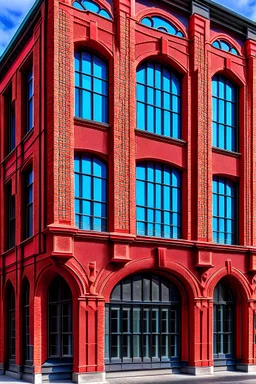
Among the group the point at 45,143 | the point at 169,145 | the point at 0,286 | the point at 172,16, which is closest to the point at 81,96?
the point at 45,143

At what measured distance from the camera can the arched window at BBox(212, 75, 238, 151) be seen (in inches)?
1049

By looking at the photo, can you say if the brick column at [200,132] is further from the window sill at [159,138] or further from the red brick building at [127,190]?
the window sill at [159,138]

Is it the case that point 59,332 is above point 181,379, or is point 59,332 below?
above

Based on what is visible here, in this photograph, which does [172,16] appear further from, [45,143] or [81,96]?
[45,143]

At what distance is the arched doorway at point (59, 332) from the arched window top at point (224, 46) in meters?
A: 13.1

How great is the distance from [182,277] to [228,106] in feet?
28.5

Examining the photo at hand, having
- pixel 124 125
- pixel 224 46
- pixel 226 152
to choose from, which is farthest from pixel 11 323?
pixel 224 46

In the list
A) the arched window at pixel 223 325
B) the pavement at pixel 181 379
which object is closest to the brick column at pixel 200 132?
the arched window at pixel 223 325

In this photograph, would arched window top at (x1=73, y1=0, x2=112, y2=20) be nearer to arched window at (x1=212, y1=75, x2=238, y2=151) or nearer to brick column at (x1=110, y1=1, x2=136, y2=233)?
brick column at (x1=110, y1=1, x2=136, y2=233)

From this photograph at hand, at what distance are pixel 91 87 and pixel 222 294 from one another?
10968 millimetres

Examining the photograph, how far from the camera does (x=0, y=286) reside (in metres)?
27.0

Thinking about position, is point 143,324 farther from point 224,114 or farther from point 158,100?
point 224,114

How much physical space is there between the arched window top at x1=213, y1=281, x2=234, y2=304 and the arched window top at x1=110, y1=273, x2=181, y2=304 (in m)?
2.15

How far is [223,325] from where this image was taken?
25.8 m
